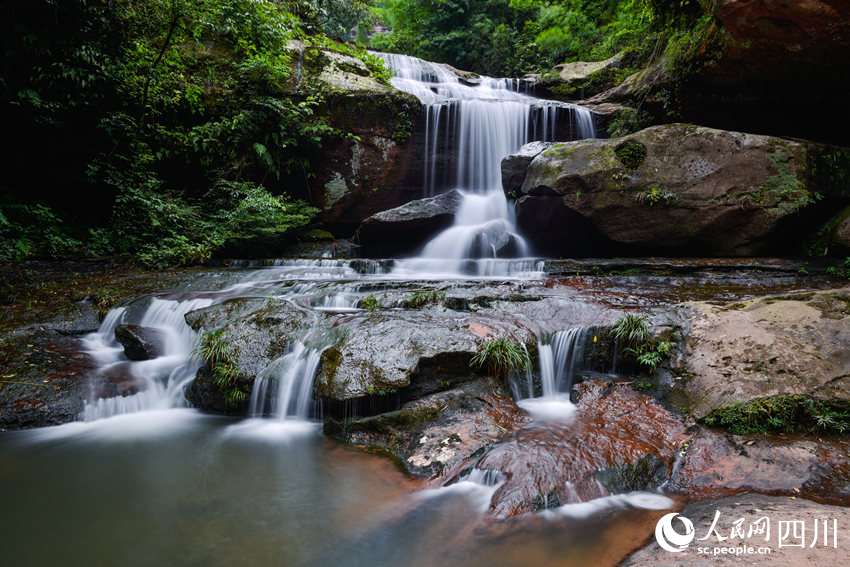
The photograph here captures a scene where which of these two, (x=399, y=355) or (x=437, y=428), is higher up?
(x=399, y=355)

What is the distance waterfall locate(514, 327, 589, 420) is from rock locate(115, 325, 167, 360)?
4.68m

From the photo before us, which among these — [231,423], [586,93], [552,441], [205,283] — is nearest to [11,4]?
[205,283]

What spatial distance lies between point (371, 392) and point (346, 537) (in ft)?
4.64

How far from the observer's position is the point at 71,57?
7.17 meters

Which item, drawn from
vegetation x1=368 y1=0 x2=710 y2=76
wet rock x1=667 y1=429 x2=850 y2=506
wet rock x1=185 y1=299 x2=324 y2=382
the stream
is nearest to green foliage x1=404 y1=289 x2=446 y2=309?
the stream

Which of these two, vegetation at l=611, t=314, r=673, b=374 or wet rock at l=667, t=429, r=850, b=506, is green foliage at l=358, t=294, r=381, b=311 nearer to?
vegetation at l=611, t=314, r=673, b=374

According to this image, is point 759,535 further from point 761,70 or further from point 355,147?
point 355,147

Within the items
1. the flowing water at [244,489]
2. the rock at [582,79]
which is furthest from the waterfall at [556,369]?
the rock at [582,79]

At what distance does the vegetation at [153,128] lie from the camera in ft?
23.6

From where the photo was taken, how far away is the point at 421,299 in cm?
560

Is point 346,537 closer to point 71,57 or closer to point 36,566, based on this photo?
point 36,566

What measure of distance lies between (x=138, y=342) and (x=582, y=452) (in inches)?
211

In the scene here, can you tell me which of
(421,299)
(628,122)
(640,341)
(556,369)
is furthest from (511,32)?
(556,369)

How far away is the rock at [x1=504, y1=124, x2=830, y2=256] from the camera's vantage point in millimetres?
6914
